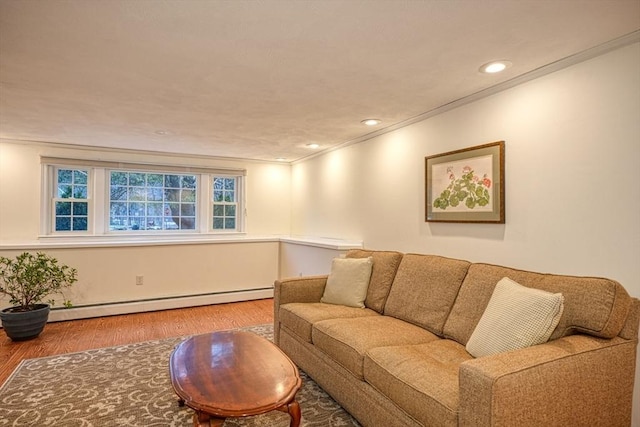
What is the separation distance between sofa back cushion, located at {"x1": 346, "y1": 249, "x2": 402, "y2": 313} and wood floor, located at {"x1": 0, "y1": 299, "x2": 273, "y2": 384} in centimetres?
173

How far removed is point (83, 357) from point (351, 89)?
320 centimetres

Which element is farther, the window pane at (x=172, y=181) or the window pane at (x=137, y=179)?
the window pane at (x=172, y=181)

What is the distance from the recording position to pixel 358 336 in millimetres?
2180

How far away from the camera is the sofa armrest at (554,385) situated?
4.38 ft

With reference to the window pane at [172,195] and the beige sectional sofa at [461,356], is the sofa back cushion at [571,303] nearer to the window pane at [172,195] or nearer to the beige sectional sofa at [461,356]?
the beige sectional sofa at [461,356]

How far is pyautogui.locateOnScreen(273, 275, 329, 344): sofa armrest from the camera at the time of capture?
308cm

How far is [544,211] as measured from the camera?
2262 millimetres

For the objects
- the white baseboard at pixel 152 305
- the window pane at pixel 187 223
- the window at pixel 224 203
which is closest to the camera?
the white baseboard at pixel 152 305

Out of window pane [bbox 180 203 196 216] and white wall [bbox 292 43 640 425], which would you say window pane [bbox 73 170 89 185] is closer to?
window pane [bbox 180 203 196 216]

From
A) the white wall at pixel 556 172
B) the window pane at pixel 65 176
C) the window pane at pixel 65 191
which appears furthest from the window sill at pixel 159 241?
the white wall at pixel 556 172

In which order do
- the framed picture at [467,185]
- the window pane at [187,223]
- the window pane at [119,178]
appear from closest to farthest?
the framed picture at [467,185] → the window pane at [119,178] → the window pane at [187,223]

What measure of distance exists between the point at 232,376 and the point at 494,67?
2373mm

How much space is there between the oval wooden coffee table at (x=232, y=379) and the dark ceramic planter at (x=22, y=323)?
7.72 feet

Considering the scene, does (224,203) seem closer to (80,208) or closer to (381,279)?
(80,208)
